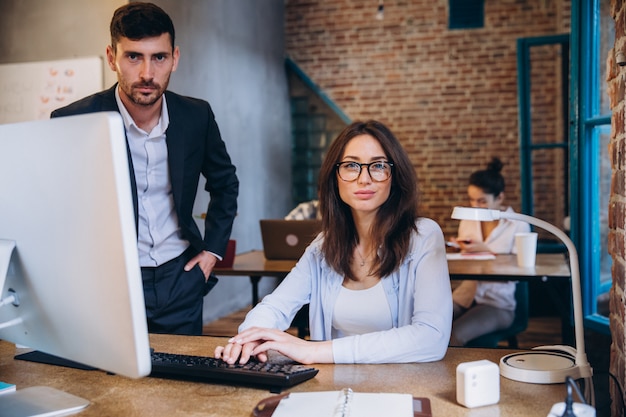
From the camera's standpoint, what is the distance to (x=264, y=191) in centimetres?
630

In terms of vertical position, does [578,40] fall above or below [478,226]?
above

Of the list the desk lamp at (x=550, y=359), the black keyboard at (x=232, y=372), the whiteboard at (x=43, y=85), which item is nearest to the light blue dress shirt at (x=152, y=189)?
the black keyboard at (x=232, y=372)

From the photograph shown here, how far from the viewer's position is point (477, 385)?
1.18 meters

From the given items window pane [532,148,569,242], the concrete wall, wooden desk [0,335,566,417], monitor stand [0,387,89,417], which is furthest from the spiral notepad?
window pane [532,148,569,242]

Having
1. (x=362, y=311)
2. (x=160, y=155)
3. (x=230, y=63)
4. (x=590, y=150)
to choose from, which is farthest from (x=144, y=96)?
(x=230, y=63)

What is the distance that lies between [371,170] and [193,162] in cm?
66

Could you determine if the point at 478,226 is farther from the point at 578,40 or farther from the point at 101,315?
the point at 101,315

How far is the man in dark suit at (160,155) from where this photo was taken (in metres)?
1.97

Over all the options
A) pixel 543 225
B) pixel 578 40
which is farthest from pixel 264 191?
pixel 543 225

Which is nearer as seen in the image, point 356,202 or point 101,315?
point 101,315

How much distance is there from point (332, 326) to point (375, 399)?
0.70 meters

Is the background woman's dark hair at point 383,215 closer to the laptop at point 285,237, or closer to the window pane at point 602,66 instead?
the window pane at point 602,66

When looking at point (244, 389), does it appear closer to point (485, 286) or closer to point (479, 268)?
point (479, 268)

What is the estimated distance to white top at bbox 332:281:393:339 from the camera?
1822 mm
